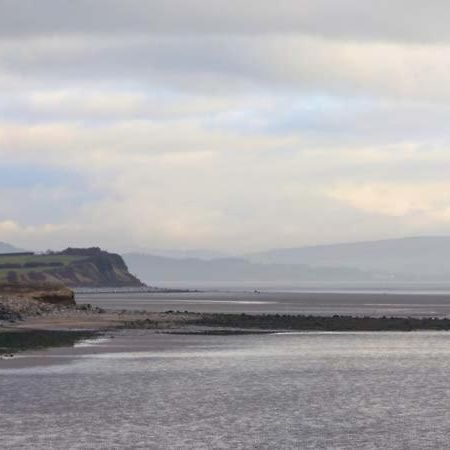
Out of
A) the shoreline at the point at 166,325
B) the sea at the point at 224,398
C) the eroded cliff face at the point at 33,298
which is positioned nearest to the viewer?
the sea at the point at 224,398

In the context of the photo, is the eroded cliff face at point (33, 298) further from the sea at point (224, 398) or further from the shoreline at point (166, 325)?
the sea at point (224, 398)

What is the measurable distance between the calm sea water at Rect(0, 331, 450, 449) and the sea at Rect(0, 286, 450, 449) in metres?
0.04

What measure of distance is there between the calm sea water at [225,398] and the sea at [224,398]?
0.04 metres

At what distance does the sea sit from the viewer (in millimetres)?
28297

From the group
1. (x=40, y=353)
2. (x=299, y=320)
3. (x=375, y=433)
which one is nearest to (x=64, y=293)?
(x=299, y=320)

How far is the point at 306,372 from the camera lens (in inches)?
1826

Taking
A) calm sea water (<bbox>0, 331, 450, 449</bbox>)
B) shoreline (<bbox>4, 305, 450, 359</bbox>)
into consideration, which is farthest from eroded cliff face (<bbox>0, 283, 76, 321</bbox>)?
calm sea water (<bbox>0, 331, 450, 449</bbox>)

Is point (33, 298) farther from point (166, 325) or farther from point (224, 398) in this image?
point (224, 398)

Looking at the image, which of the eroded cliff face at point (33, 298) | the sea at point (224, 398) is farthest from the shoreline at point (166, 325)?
the sea at point (224, 398)

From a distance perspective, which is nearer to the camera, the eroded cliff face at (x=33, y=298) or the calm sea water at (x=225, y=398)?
the calm sea water at (x=225, y=398)

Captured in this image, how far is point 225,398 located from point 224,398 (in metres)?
0.04

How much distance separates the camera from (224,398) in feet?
120

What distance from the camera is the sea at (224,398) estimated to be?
2830 cm

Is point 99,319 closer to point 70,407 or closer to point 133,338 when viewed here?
point 133,338
